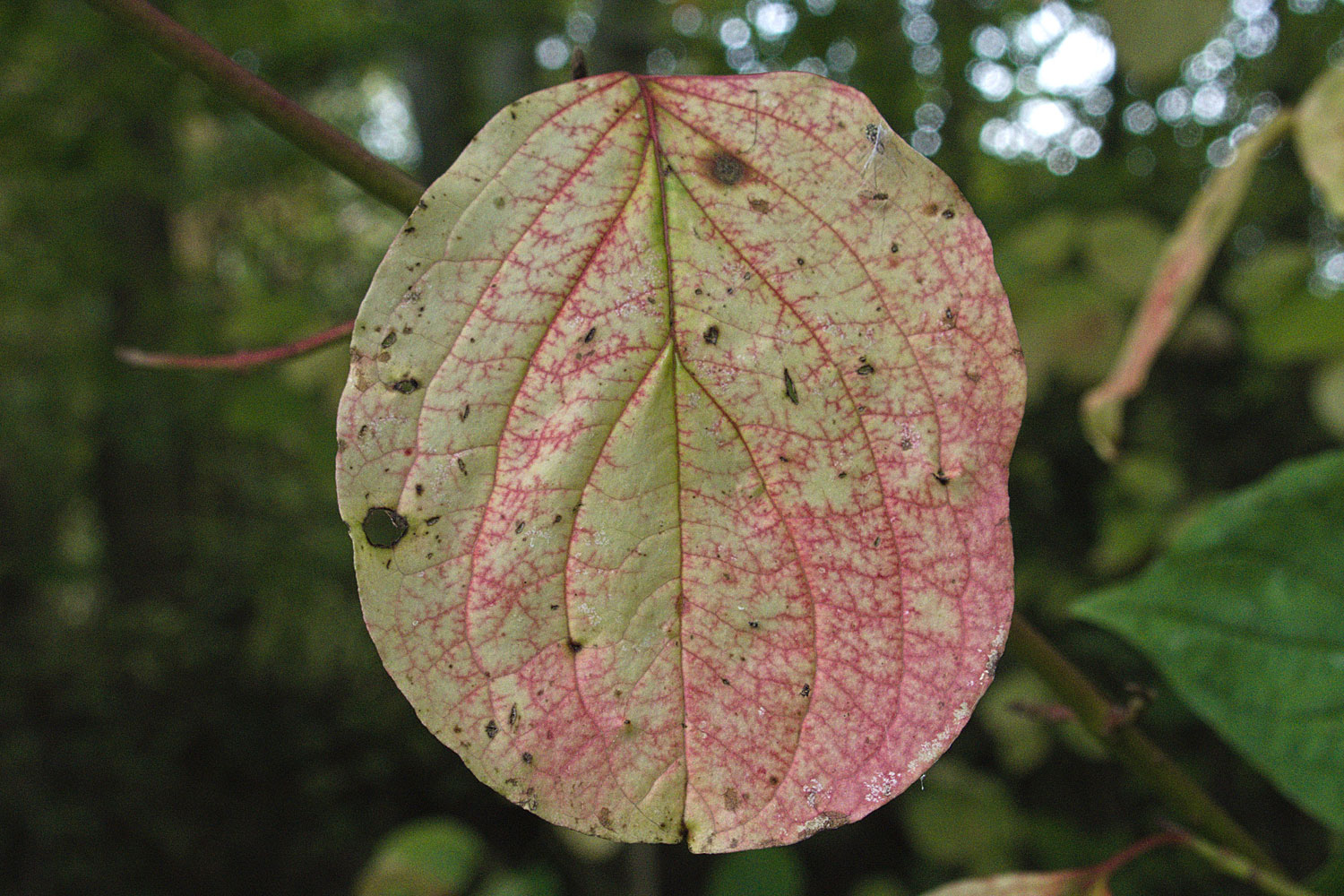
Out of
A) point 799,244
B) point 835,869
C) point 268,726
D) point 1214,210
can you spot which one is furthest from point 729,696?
point 268,726

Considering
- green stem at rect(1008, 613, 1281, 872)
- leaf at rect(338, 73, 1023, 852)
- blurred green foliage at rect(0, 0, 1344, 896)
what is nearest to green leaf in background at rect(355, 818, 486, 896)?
blurred green foliage at rect(0, 0, 1344, 896)

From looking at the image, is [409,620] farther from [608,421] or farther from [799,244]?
[799,244]

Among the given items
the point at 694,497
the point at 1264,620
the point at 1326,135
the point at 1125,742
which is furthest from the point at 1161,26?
the point at 694,497

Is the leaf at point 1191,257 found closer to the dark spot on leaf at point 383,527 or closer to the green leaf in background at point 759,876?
the dark spot on leaf at point 383,527

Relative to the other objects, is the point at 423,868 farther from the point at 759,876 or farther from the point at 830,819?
the point at 830,819

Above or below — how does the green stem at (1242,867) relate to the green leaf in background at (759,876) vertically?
above

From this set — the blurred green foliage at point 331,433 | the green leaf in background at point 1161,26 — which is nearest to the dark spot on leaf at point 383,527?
the blurred green foliage at point 331,433

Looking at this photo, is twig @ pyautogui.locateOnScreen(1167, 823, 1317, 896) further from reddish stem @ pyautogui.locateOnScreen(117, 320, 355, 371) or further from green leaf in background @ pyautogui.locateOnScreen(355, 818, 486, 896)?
green leaf in background @ pyautogui.locateOnScreen(355, 818, 486, 896)
